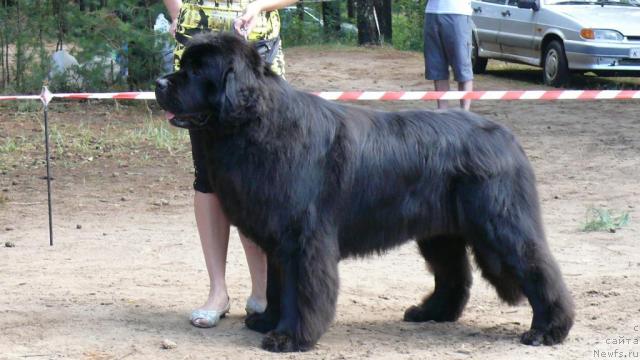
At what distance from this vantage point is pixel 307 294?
4.79 metres

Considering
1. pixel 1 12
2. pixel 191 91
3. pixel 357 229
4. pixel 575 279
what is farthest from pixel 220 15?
pixel 1 12

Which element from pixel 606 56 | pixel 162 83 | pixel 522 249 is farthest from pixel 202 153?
pixel 606 56

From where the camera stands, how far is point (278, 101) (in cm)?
469

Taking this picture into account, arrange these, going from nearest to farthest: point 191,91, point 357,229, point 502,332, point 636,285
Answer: point 191,91 < point 357,229 < point 502,332 < point 636,285

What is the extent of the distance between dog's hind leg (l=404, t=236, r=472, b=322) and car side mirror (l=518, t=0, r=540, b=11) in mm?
10782

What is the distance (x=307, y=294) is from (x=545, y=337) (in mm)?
1219

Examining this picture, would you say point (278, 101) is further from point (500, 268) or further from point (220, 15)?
point (500, 268)

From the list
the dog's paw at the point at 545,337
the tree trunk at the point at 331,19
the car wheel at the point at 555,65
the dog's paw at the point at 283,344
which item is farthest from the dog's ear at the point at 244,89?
the tree trunk at the point at 331,19

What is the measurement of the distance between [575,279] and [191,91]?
2.87 meters

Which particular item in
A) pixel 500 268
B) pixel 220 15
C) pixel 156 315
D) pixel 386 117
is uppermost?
pixel 220 15

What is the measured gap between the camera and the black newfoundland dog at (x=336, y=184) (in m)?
4.61

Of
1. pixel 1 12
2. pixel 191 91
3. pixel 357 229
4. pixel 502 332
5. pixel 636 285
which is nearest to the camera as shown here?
pixel 191 91

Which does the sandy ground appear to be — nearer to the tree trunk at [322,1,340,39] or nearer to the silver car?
the silver car

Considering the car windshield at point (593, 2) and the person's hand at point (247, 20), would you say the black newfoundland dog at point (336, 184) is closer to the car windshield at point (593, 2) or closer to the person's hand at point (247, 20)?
the person's hand at point (247, 20)
